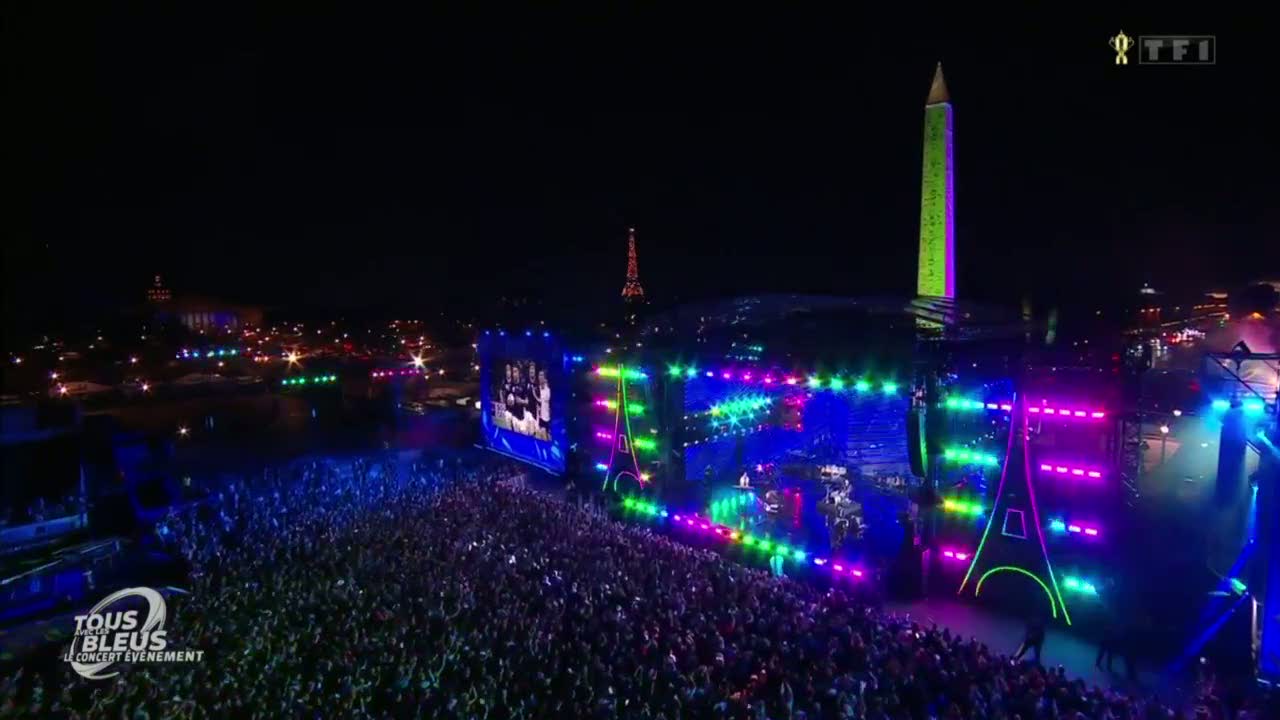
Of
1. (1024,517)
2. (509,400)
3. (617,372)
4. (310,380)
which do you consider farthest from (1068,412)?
(310,380)

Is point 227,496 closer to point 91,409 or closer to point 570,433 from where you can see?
point 570,433

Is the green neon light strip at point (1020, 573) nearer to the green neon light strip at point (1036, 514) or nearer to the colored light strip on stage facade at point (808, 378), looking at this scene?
the green neon light strip at point (1036, 514)

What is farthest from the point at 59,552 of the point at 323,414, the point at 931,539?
the point at 931,539

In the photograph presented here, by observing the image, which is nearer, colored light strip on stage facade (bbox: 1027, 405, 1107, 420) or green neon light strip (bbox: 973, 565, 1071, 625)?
colored light strip on stage facade (bbox: 1027, 405, 1107, 420)

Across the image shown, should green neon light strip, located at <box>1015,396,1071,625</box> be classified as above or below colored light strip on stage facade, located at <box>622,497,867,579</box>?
above

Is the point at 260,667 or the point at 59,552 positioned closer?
the point at 260,667

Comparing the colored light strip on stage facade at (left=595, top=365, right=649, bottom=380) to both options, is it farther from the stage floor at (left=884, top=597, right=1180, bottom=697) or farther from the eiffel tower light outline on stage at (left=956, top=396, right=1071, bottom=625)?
the eiffel tower light outline on stage at (left=956, top=396, right=1071, bottom=625)

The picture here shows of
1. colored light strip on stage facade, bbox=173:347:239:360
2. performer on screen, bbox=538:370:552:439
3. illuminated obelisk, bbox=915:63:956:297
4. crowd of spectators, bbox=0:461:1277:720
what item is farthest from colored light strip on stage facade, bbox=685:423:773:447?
colored light strip on stage facade, bbox=173:347:239:360

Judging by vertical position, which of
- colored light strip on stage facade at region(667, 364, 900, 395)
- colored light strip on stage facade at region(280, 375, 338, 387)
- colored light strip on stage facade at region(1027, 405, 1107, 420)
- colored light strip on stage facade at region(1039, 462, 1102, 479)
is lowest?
colored light strip on stage facade at region(1039, 462, 1102, 479)
